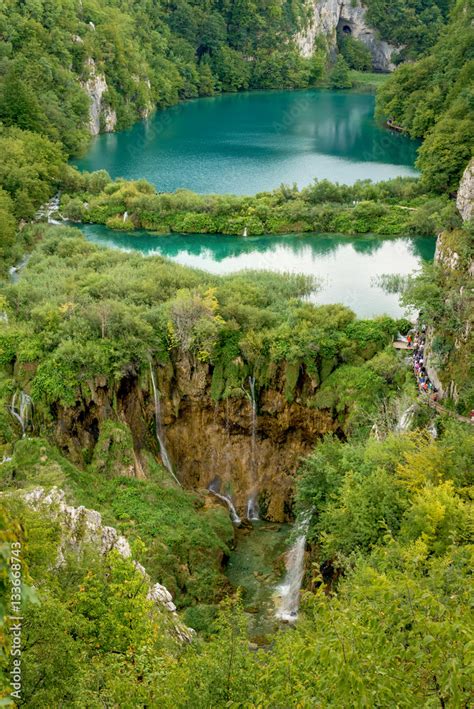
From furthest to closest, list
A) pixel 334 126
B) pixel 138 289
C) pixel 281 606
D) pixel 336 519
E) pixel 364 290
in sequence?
pixel 334 126, pixel 364 290, pixel 138 289, pixel 281 606, pixel 336 519

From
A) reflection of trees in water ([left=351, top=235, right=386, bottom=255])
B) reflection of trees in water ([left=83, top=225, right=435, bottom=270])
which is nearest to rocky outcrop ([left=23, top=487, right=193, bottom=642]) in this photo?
reflection of trees in water ([left=83, top=225, right=435, bottom=270])

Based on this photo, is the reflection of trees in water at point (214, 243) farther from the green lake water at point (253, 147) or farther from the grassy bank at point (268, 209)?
the green lake water at point (253, 147)

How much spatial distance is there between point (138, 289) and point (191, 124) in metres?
52.5

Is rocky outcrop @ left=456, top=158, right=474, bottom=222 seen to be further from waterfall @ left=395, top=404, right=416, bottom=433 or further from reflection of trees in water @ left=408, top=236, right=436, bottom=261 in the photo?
waterfall @ left=395, top=404, right=416, bottom=433

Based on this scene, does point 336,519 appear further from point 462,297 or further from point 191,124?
point 191,124

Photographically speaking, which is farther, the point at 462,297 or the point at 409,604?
the point at 462,297

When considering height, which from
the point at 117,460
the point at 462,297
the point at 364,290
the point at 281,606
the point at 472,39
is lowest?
the point at 281,606

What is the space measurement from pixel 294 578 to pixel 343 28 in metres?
108

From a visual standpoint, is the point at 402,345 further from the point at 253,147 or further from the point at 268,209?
the point at 253,147

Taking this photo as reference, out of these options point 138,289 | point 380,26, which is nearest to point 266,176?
point 138,289

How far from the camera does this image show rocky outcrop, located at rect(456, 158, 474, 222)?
27703 millimetres

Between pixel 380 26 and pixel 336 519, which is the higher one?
pixel 380 26

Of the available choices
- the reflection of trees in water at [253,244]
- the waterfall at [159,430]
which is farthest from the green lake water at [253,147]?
the waterfall at [159,430]

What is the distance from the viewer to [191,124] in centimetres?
7650
